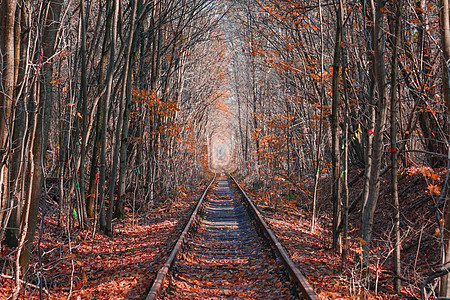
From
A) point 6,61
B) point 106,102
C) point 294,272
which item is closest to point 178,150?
point 106,102

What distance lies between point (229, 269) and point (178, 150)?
12.1 metres

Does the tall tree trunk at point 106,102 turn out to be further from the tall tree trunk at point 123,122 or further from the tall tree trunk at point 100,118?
Answer: the tall tree trunk at point 123,122

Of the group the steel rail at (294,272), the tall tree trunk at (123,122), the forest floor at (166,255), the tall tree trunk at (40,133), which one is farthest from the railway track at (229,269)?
the tall tree trunk at (123,122)

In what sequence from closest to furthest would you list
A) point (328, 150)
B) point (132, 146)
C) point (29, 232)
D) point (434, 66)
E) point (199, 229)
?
1. point (29, 232)
2. point (434, 66)
3. point (199, 229)
4. point (132, 146)
5. point (328, 150)

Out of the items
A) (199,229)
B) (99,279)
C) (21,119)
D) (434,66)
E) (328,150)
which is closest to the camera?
(21,119)

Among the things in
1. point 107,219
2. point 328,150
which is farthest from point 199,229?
point 328,150

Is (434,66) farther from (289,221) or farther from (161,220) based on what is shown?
(161,220)

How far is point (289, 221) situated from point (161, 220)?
4.19 m

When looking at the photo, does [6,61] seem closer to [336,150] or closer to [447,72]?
[447,72]

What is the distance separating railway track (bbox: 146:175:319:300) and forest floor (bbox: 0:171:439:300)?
0.31 m

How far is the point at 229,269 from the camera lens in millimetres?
7352

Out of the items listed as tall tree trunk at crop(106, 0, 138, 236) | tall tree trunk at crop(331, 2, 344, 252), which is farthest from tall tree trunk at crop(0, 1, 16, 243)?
tall tree trunk at crop(331, 2, 344, 252)

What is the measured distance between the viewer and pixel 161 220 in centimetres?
1288

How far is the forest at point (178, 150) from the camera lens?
5059 mm
